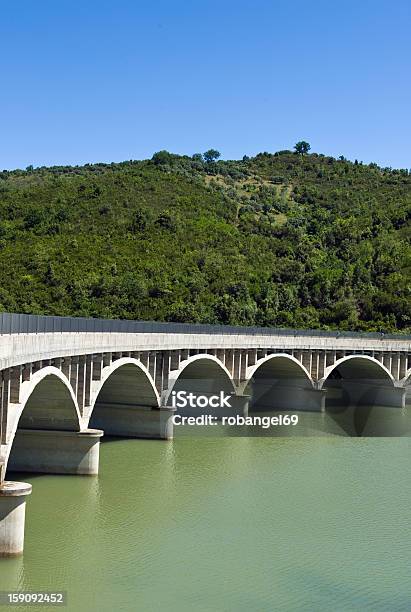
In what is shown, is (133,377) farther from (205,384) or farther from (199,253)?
(199,253)

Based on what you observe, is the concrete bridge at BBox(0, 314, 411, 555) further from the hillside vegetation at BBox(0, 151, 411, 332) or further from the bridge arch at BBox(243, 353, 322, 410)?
the hillside vegetation at BBox(0, 151, 411, 332)

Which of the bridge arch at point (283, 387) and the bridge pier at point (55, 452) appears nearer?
the bridge pier at point (55, 452)

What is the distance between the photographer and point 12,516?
842 inches

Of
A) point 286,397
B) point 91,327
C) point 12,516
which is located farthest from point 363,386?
point 12,516

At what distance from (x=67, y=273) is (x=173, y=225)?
22500 mm

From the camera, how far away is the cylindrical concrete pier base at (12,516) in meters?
21.0

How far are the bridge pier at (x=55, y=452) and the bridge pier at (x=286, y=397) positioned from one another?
29.7 m

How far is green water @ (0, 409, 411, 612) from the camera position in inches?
829

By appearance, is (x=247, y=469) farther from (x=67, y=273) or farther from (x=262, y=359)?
(x=67, y=273)

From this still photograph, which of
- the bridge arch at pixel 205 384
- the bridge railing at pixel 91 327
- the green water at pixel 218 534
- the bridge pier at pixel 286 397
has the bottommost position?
the green water at pixel 218 534

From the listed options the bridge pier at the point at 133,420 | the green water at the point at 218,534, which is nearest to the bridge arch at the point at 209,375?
the bridge pier at the point at 133,420

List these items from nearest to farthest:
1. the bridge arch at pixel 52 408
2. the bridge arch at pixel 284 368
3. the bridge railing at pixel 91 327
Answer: the bridge railing at pixel 91 327 < the bridge arch at pixel 52 408 < the bridge arch at pixel 284 368

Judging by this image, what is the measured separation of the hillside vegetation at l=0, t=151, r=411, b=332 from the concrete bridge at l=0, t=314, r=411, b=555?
21.2 m

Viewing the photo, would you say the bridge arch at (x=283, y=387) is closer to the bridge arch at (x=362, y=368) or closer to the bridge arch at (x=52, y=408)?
the bridge arch at (x=362, y=368)
